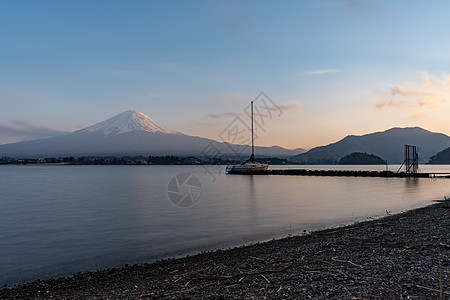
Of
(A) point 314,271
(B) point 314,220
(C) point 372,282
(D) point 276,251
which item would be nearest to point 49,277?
(D) point 276,251

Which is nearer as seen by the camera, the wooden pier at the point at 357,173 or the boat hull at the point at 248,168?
the wooden pier at the point at 357,173

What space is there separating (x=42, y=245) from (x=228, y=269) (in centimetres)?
837

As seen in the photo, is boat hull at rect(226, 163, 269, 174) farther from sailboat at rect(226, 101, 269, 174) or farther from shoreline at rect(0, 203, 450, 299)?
shoreline at rect(0, 203, 450, 299)

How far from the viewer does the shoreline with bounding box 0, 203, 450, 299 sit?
16.0ft

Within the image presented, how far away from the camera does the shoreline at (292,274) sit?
4887 millimetres

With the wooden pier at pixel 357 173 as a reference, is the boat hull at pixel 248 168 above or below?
above

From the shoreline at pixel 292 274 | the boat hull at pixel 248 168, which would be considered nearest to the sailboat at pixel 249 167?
the boat hull at pixel 248 168

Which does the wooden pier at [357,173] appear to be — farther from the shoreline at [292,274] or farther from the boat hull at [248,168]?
the shoreline at [292,274]

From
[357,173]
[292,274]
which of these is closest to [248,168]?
[357,173]

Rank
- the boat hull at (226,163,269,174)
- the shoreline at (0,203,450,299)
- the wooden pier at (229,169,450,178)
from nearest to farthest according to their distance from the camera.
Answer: the shoreline at (0,203,450,299), the wooden pier at (229,169,450,178), the boat hull at (226,163,269,174)

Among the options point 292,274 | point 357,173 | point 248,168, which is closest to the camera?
point 292,274

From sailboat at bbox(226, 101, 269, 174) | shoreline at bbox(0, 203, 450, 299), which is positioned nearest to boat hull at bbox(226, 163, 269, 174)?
sailboat at bbox(226, 101, 269, 174)

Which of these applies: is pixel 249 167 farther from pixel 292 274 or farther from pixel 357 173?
pixel 292 274

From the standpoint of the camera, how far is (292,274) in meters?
5.88
